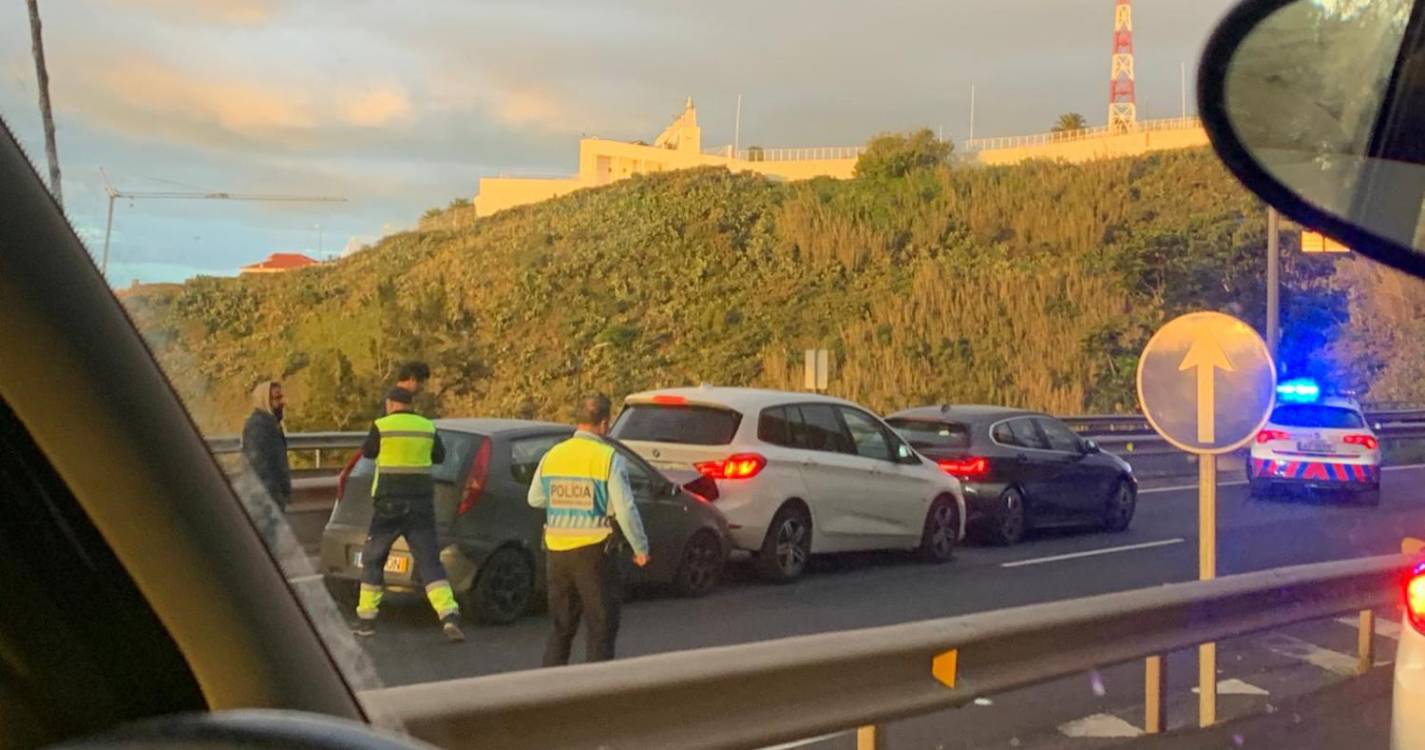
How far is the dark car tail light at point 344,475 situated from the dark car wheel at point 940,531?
7.62 m

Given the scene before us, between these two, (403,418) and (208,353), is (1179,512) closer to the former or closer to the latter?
(403,418)

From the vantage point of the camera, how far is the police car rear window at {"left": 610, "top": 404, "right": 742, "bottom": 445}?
39.1 feet

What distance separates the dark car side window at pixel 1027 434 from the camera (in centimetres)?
1561

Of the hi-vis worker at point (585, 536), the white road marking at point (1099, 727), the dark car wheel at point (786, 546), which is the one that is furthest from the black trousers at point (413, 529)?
the dark car wheel at point (786, 546)

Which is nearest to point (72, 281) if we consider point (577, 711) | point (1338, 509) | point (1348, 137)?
point (577, 711)

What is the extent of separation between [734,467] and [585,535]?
4.22 metres

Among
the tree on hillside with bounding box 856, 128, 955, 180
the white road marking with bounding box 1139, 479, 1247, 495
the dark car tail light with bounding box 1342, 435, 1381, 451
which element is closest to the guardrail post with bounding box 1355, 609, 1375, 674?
the dark car tail light with bounding box 1342, 435, 1381, 451

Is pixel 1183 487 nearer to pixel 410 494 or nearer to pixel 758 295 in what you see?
pixel 758 295

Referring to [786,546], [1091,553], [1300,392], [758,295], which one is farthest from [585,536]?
[758,295]

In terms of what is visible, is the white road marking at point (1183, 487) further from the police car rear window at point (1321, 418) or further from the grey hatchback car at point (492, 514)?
the grey hatchback car at point (492, 514)

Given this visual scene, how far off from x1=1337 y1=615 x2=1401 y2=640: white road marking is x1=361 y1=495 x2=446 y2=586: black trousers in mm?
6108

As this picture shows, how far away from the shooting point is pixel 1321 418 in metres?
19.8

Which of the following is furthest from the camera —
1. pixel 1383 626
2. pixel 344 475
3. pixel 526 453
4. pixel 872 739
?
pixel 1383 626

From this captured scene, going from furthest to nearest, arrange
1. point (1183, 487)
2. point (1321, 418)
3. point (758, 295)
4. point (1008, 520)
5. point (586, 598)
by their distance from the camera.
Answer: point (758, 295) < point (1183, 487) < point (1321, 418) < point (1008, 520) < point (586, 598)
